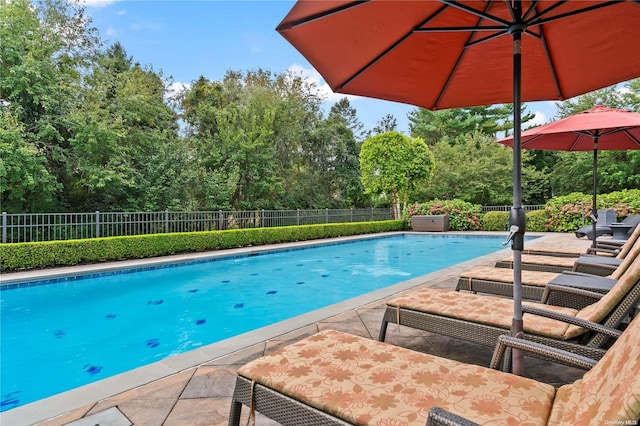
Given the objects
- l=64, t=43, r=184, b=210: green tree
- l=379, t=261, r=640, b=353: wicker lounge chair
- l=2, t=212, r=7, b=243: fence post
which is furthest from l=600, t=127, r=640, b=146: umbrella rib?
l=64, t=43, r=184, b=210: green tree

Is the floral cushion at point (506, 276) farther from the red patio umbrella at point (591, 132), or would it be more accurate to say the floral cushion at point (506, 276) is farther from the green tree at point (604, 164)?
Answer: the green tree at point (604, 164)

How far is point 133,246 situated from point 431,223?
13093 mm

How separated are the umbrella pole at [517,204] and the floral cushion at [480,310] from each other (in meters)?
0.24

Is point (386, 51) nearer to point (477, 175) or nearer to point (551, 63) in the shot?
point (551, 63)

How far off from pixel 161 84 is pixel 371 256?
12717mm

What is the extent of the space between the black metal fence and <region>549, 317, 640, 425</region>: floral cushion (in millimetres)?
10529

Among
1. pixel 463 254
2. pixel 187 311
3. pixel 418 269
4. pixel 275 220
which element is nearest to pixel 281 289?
pixel 187 311

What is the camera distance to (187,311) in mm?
5617

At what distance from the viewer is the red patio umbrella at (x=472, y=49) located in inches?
73.7

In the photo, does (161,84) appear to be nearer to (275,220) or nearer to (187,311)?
(275,220)

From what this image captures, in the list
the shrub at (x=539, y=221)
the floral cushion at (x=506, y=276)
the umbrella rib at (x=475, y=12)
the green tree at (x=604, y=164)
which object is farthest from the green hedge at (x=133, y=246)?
the green tree at (x=604, y=164)

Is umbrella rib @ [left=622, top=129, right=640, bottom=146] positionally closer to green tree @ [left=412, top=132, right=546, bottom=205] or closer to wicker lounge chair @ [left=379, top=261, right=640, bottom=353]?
wicker lounge chair @ [left=379, top=261, right=640, bottom=353]

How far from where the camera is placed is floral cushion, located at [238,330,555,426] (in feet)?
4.21

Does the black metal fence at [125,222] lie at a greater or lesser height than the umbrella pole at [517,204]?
lesser
